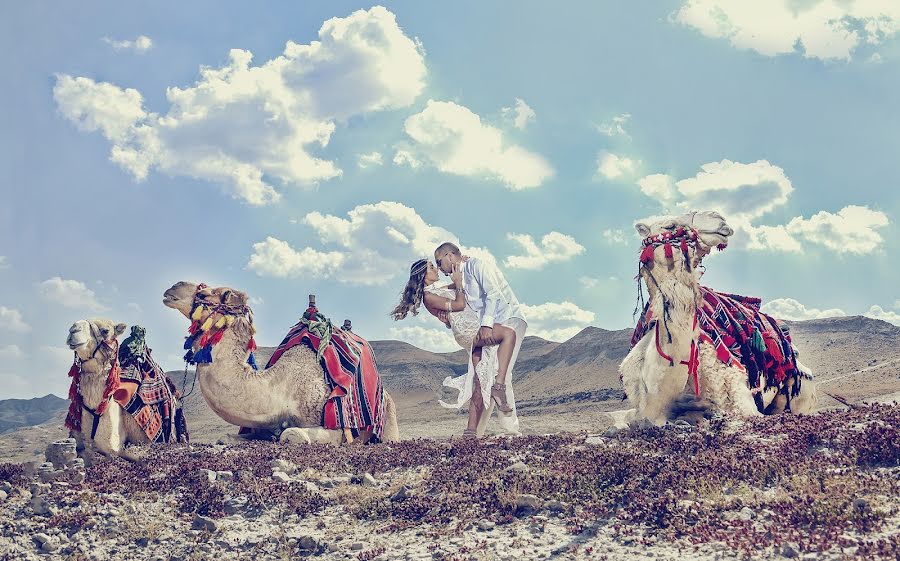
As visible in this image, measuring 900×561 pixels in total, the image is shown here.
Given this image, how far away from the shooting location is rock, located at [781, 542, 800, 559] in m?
5.35

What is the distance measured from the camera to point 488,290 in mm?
11898

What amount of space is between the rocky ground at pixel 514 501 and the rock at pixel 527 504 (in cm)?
1

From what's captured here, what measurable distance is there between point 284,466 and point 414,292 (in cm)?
398

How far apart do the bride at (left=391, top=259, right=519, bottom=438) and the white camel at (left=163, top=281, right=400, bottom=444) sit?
207cm

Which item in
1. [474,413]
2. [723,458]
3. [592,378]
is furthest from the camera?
[592,378]

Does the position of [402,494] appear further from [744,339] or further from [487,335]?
[744,339]

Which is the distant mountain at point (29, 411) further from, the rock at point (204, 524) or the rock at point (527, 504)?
the rock at point (527, 504)

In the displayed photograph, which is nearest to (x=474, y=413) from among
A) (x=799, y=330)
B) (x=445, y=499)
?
(x=445, y=499)

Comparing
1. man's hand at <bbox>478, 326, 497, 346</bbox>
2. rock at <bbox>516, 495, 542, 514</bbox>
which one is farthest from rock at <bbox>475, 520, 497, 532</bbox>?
man's hand at <bbox>478, 326, 497, 346</bbox>

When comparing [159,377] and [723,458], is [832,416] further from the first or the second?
[159,377]

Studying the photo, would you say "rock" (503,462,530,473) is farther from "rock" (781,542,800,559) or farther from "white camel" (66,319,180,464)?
"white camel" (66,319,180,464)

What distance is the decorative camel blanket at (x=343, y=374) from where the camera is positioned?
12336mm

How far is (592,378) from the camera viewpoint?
51156 millimetres

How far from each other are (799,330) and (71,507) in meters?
53.6
